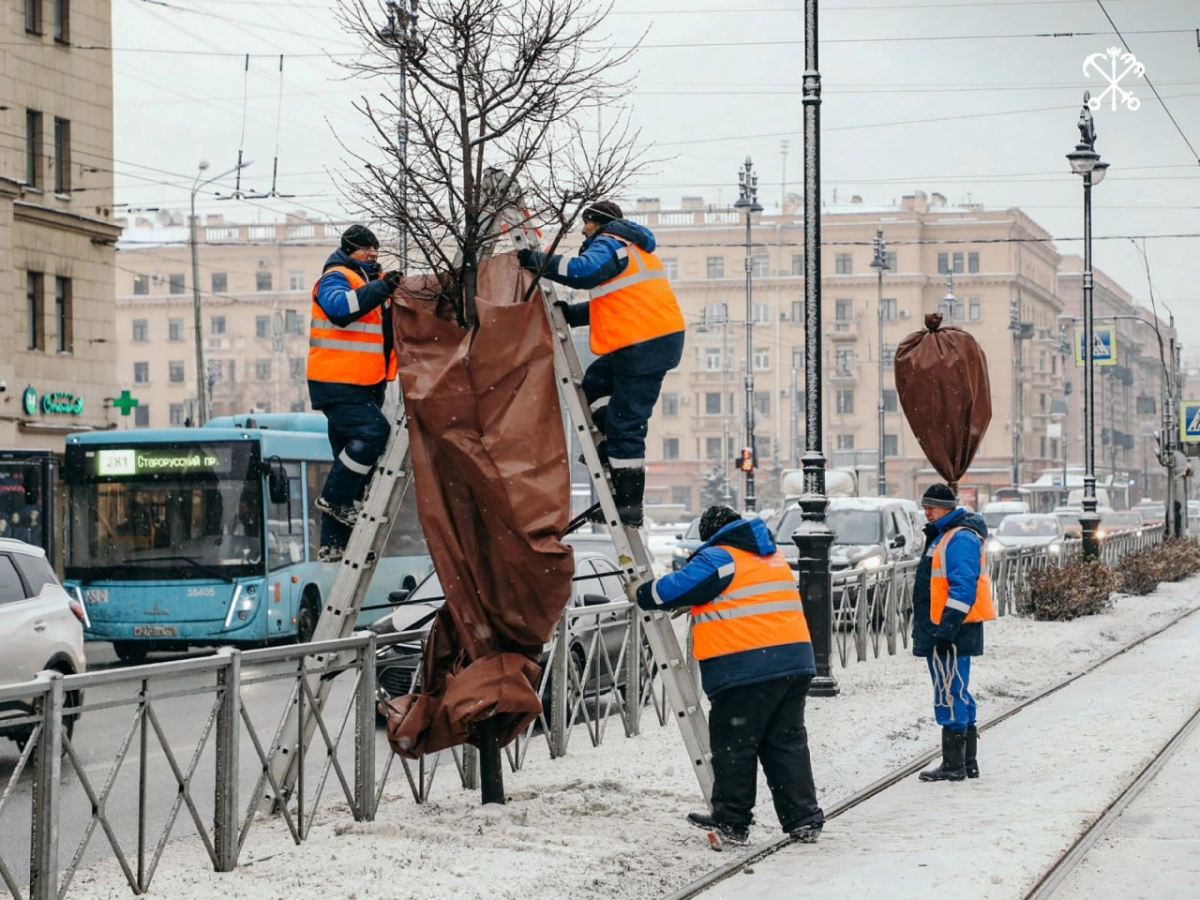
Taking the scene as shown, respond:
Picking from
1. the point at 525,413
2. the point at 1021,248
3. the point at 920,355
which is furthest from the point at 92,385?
the point at 1021,248

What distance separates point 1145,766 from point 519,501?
17.8 ft

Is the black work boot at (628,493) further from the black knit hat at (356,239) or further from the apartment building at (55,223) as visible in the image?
the apartment building at (55,223)

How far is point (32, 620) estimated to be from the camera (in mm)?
13031

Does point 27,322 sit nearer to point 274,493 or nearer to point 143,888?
point 274,493

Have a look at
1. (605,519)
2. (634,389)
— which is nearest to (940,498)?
(605,519)

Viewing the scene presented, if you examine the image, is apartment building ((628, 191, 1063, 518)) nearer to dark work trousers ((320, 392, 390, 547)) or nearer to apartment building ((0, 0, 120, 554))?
apartment building ((0, 0, 120, 554))

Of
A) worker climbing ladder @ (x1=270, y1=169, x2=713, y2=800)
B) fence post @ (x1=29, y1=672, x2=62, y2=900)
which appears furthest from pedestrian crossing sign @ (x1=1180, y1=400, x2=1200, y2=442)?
fence post @ (x1=29, y1=672, x2=62, y2=900)

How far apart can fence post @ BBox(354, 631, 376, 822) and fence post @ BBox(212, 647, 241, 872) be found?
3.84 ft

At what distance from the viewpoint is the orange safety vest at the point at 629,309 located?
8859 millimetres

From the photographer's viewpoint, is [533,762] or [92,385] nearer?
[533,762]

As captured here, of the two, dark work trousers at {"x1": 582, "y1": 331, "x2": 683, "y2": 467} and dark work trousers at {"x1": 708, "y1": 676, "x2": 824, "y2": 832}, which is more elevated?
dark work trousers at {"x1": 582, "y1": 331, "x2": 683, "y2": 467}

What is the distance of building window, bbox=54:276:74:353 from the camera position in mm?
37625

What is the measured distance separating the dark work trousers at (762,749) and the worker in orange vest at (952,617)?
219 cm

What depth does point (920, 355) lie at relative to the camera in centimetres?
1652
